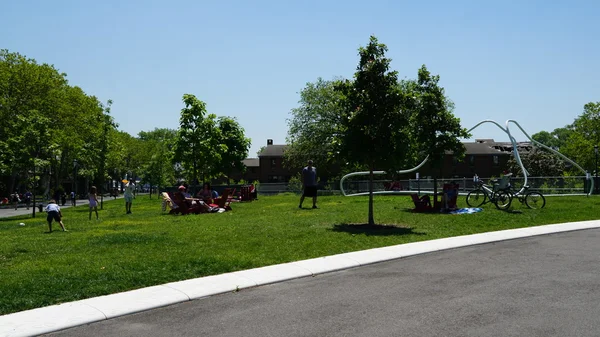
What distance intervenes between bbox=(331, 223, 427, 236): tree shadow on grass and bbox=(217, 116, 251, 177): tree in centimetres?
4790

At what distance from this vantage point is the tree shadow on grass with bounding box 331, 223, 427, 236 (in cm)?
1438

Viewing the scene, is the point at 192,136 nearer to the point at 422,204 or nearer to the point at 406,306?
the point at 422,204

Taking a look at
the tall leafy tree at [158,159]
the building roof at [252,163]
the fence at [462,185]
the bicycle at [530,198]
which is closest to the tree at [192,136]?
the tall leafy tree at [158,159]

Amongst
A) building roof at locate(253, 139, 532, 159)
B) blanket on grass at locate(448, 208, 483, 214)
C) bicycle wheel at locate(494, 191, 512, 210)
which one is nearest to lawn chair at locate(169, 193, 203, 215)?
blanket on grass at locate(448, 208, 483, 214)

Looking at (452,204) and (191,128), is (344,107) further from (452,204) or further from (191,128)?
(191,128)

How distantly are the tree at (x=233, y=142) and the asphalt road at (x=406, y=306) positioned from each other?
53787 mm

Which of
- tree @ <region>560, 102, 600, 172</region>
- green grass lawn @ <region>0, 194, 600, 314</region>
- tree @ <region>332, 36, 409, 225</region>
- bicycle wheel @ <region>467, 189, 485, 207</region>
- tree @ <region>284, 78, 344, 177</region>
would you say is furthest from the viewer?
tree @ <region>560, 102, 600, 172</region>

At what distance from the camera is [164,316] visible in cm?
685

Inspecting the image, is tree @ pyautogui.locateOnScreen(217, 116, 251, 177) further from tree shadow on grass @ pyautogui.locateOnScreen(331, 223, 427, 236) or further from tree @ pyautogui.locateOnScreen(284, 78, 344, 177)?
tree shadow on grass @ pyautogui.locateOnScreen(331, 223, 427, 236)

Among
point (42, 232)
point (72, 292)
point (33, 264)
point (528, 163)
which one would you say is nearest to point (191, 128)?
point (42, 232)

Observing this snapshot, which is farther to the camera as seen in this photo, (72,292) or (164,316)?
(72,292)

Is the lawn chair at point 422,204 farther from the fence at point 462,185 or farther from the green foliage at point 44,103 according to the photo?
the green foliage at point 44,103

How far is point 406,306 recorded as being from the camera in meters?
6.98

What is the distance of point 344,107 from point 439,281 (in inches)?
348
